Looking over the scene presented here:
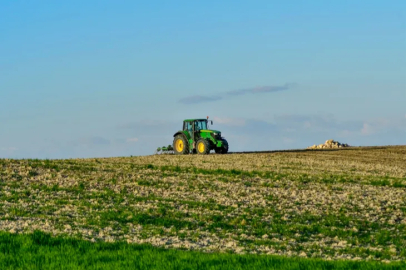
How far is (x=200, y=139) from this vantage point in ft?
141

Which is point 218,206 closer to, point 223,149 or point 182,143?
point 223,149

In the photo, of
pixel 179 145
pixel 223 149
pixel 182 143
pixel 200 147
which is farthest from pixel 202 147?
pixel 179 145

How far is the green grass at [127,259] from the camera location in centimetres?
1212

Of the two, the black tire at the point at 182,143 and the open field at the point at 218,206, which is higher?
the black tire at the point at 182,143

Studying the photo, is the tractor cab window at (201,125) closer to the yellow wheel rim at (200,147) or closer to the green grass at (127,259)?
the yellow wheel rim at (200,147)

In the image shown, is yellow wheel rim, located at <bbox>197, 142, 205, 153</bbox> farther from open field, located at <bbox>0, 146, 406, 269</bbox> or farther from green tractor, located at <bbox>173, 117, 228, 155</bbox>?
open field, located at <bbox>0, 146, 406, 269</bbox>

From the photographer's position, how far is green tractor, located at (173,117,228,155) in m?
42.8

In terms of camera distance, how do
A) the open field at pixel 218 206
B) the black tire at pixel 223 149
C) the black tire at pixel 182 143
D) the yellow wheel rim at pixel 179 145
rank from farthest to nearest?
the yellow wheel rim at pixel 179 145, the black tire at pixel 182 143, the black tire at pixel 223 149, the open field at pixel 218 206

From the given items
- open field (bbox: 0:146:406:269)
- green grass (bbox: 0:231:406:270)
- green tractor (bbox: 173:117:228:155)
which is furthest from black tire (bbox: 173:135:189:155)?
green grass (bbox: 0:231:406:270)

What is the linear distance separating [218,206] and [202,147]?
2146 centimetres

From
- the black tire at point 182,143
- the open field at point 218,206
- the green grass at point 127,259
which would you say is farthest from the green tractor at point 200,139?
the green grass at point 127,259

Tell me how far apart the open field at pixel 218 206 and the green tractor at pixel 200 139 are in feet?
25.7

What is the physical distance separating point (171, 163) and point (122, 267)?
76.5 feet

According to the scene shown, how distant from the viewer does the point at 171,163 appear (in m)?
35.3
